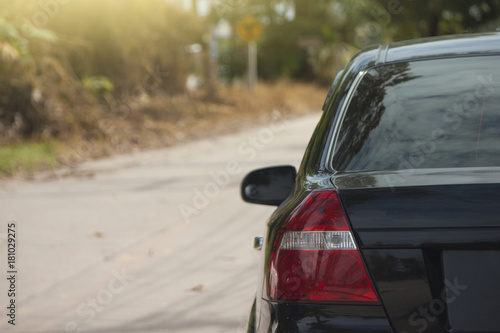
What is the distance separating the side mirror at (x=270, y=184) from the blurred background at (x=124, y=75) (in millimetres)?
8352

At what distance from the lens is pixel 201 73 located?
966 inches

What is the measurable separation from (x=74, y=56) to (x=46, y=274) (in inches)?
451

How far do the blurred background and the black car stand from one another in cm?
913

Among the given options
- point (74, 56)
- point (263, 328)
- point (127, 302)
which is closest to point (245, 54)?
point (74, 56)

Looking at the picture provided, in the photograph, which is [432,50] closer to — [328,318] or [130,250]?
[328,318]

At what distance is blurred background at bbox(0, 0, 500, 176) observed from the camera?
529 inches

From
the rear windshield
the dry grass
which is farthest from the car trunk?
the dry grass

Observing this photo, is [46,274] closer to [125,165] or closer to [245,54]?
[125,165]

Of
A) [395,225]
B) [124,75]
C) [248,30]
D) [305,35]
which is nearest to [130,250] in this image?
[395,225]

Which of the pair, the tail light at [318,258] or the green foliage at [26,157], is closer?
the tail light at [318,258]

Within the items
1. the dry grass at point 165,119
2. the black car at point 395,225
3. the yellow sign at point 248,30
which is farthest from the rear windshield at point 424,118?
the yellow sign at point 248,30

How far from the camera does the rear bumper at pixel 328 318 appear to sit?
214 centimetres

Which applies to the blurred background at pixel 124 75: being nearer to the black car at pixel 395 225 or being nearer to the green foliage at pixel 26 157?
the green foliage at pixel 26 157

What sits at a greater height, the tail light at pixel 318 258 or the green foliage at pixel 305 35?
the tail light at pixel 318 258
